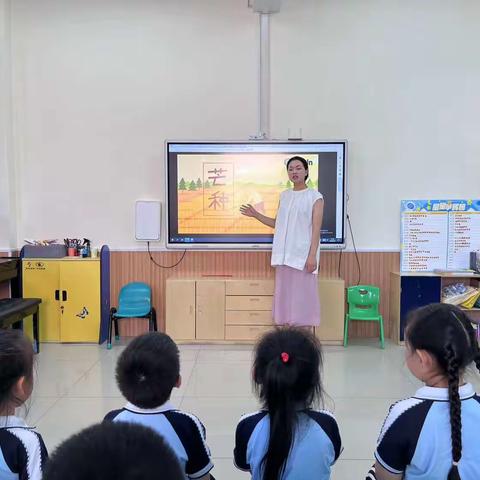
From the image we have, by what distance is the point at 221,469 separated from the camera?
237 centimetres

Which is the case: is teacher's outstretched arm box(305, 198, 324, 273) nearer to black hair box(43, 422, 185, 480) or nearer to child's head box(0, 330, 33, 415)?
child's head box(0, 330, 33, 415)

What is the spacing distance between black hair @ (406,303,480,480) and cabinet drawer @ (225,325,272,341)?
323 centimetres

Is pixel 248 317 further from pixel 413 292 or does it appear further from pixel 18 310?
pixel 18 310

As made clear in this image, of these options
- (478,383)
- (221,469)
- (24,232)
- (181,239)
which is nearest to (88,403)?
(221,469)

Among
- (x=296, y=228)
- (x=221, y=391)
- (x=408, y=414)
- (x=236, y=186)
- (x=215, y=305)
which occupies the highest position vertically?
(x=236, y=186)

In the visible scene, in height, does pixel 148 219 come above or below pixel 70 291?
above

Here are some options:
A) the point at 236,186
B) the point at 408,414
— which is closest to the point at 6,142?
the point at 236,186

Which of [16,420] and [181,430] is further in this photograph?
[181,430]

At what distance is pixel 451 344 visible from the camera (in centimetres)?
131

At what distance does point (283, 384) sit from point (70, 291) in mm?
3729

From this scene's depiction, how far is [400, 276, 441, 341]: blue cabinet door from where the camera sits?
4.57 metres

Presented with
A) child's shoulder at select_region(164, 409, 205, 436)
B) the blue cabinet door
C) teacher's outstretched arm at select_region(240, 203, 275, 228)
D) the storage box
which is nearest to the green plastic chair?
the blue cabinet door

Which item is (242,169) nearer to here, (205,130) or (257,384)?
(205,130)

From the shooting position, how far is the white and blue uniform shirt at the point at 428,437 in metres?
1.23
